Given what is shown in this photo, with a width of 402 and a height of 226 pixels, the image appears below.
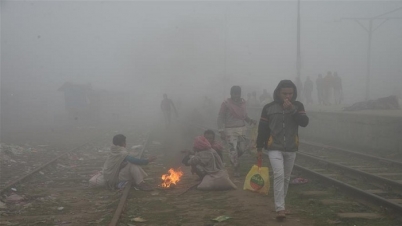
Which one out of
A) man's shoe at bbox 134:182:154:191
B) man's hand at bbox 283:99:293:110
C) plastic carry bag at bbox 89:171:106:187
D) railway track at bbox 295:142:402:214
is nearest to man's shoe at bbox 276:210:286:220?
man's hand at bbox 283:99:293:110

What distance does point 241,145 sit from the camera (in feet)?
30.6

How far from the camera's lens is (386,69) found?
57.4 m

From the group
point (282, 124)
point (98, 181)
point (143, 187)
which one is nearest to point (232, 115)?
point (143, 187)

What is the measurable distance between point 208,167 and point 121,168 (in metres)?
1.69

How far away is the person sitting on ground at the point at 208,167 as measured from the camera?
8125mm

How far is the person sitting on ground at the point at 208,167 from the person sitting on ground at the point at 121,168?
952 mm

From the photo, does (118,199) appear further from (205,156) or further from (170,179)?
(205,156)

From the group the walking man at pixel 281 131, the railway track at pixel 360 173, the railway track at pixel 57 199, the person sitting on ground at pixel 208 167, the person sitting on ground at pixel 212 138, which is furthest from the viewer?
the person sitting on ground at pixel 212 138

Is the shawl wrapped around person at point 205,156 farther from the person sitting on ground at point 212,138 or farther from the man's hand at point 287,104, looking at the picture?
the man's hand at point 287,104

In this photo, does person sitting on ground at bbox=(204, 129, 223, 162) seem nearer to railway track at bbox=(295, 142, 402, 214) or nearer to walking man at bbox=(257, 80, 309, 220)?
railway track at bbox=(295, 142, 402, 214)

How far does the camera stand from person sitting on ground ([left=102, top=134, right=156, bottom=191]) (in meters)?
8.40

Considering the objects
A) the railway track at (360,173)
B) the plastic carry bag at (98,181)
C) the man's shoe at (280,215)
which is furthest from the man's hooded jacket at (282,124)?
the plastic carry bag at (98,181)

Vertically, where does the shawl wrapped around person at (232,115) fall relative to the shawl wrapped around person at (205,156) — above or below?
above

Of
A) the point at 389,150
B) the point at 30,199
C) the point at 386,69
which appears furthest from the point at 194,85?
the point at 30,199
